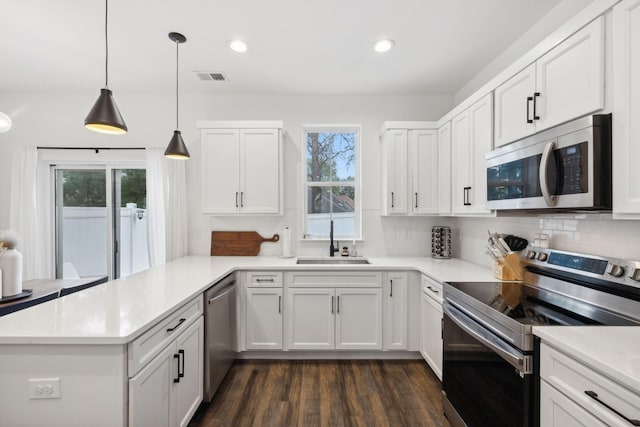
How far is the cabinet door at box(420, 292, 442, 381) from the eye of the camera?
2332 millimetres

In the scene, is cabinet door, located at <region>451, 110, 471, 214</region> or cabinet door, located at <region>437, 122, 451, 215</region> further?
cabinet door, located at <region>437, 122, 451, 215</region>

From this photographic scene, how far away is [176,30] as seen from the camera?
225cm

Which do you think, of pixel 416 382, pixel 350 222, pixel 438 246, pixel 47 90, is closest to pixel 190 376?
pixel 416 382

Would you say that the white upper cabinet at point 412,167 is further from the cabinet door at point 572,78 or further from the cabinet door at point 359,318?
the cabinet door at point 572,78

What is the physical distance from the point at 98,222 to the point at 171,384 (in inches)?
108

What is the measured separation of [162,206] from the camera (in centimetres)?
334

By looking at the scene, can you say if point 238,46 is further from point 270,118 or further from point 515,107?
point 515,107

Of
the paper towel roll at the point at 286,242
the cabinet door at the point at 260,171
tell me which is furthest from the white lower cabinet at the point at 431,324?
the cabinet door at the point at 260,171

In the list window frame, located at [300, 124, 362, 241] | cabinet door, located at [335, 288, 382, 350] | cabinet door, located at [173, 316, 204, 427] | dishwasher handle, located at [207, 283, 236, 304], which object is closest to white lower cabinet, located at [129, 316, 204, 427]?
cabinet door, located at [173, 316, 204, 427]

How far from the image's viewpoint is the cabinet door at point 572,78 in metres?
1.30

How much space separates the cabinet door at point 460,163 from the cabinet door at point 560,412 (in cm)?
157

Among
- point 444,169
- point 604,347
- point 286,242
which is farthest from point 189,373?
point 444,169

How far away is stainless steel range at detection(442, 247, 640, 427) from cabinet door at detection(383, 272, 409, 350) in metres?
0.76

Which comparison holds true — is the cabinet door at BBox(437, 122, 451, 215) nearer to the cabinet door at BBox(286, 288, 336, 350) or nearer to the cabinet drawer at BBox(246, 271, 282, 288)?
the cabinet door at BBox(286, 288, 336, 350)
